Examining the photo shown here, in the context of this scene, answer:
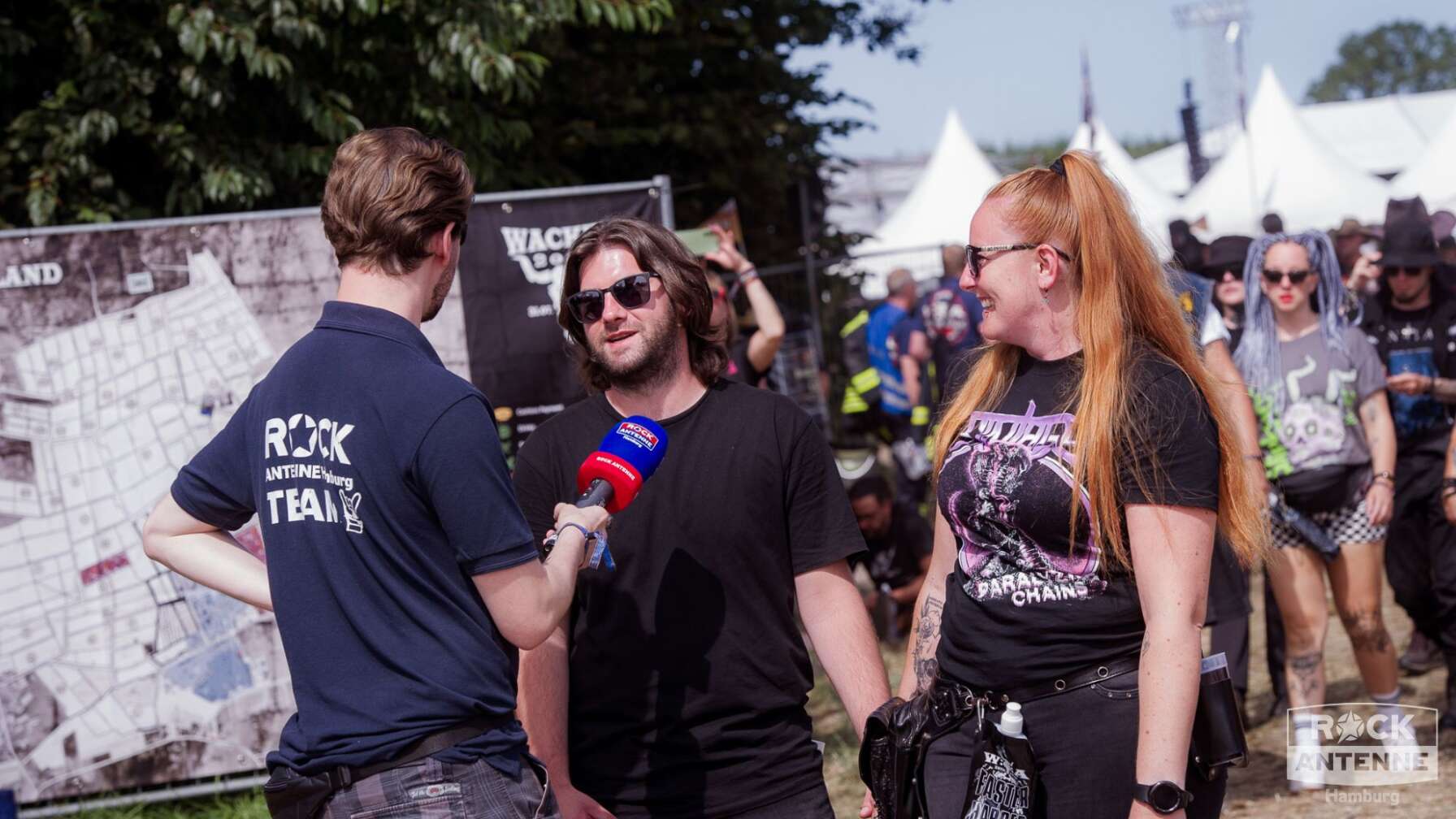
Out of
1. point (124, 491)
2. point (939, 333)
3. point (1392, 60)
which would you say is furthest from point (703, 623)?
point (1392, 60)

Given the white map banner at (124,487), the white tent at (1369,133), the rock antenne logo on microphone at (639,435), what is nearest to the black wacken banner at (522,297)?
the white map banner at (124,487)

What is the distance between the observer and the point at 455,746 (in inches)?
88.7

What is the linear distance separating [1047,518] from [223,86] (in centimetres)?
573

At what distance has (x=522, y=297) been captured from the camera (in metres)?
5.82

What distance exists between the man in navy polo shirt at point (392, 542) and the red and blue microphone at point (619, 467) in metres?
0.30

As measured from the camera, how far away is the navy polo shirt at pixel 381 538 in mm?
2186

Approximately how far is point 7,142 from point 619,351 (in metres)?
5.38

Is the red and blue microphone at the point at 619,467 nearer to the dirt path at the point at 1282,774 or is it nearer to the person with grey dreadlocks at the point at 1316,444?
the dirt path at the point at 1282,774

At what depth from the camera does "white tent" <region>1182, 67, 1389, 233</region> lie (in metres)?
20.8

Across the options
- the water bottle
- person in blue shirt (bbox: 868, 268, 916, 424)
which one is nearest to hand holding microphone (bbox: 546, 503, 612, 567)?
the water bottle

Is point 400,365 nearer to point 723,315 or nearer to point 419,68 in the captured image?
point 723,315

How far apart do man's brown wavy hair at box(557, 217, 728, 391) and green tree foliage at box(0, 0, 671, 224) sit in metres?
4.07

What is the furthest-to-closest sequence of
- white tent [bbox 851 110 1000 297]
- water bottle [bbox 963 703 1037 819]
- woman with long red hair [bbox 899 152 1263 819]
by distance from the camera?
white tent [bbox 851 110 1000 297] → water bottle [bbox 963 703 1037 819] → woman with long red hair [bbox 899 152 1263 819]

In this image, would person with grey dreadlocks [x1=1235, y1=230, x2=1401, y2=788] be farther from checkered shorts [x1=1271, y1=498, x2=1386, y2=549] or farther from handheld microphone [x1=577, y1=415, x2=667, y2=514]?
handheld microphone [x1=577, y1=415, x2=667, y2=514]
